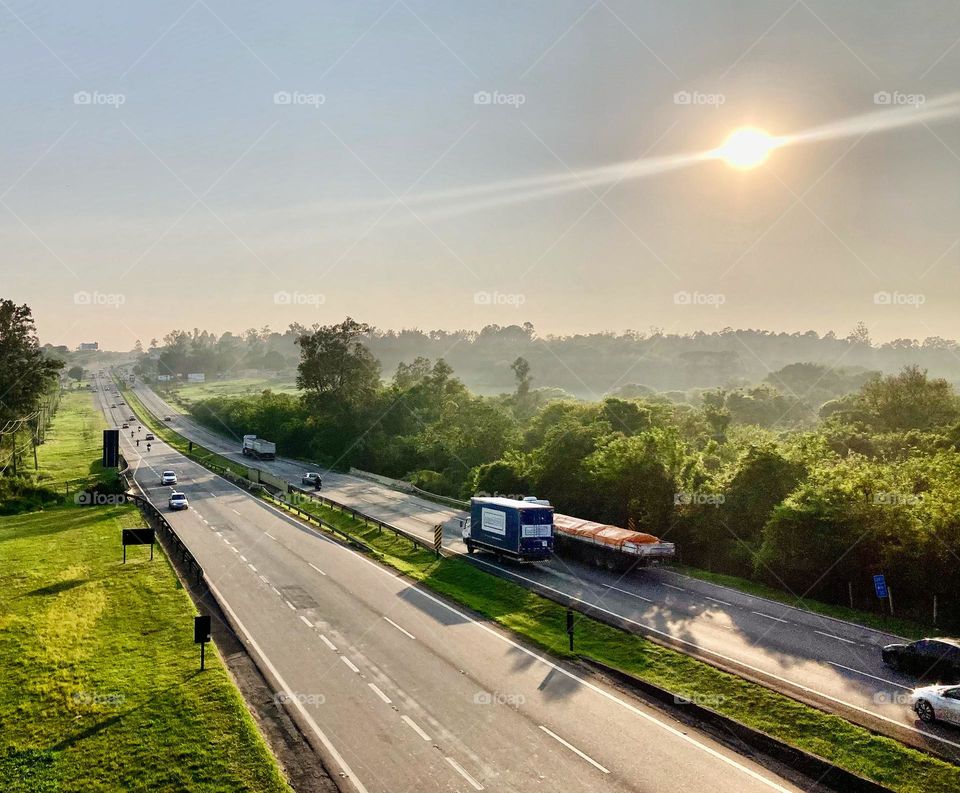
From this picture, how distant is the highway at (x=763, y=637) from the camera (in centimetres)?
2073

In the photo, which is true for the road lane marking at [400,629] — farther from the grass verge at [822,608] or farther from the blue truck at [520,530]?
the grass verge at [822,608]

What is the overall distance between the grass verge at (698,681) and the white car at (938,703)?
2394mm

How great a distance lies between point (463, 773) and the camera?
17016mm

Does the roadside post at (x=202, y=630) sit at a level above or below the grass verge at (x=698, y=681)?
above

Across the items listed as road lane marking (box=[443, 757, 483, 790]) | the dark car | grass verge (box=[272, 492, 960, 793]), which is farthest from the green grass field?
the dark car

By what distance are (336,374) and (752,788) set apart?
352 ft

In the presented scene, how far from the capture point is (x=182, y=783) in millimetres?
16422

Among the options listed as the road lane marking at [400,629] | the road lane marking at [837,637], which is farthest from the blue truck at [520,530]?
the road lane marking at [837,637]

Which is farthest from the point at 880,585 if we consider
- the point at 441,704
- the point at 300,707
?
the point at 300,707

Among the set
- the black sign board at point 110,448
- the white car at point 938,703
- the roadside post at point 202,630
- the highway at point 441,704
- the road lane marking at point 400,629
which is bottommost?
the road lane marking at point 400,629

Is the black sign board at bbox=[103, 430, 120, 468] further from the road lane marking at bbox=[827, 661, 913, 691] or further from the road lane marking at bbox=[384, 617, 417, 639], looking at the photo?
the road lane marking at bbox=[827, 661, 913, 691]

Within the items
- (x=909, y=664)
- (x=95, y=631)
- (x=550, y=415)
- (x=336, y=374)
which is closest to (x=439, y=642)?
(x=95, y=631)

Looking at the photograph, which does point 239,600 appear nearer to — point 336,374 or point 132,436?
point 336,374

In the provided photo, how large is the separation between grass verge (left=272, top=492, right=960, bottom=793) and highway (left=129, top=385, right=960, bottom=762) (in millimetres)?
943
